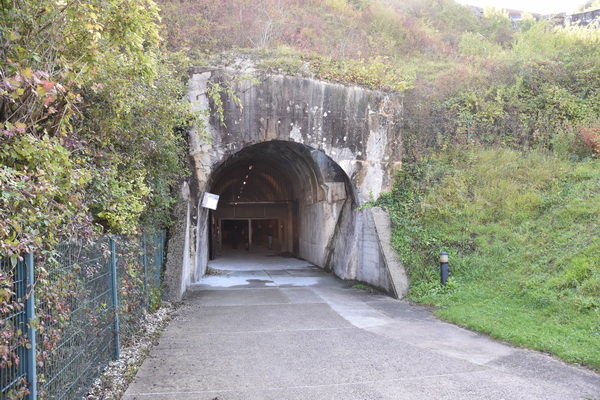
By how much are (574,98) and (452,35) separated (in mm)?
12584

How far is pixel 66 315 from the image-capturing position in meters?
4.25

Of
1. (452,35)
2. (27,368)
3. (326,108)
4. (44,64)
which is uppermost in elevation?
(452,35)

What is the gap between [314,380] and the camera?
18.5 ft

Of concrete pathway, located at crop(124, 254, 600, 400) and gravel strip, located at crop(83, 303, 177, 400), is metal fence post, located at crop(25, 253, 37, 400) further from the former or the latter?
concrete pathway, located at crop(124, 254, 600, 400)

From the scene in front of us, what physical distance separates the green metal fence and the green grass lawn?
5.57m

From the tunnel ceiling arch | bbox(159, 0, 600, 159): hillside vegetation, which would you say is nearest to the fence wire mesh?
the tunnel ceiling arch

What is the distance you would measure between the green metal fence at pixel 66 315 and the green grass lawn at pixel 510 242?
5574mm

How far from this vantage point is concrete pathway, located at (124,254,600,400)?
5.26 m

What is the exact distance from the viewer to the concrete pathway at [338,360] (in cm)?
526

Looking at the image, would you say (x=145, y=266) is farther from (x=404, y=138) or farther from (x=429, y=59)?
(x=429, y=59)

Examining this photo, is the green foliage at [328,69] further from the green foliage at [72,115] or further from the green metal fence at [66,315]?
the green metal fence at [66,315]

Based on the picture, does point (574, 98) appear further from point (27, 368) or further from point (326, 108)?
point (27, 368)

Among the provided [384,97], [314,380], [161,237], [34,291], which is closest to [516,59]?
[384,97]

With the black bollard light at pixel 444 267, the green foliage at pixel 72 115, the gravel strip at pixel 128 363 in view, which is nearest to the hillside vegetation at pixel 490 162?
the black bollard light at pixel 444 267
